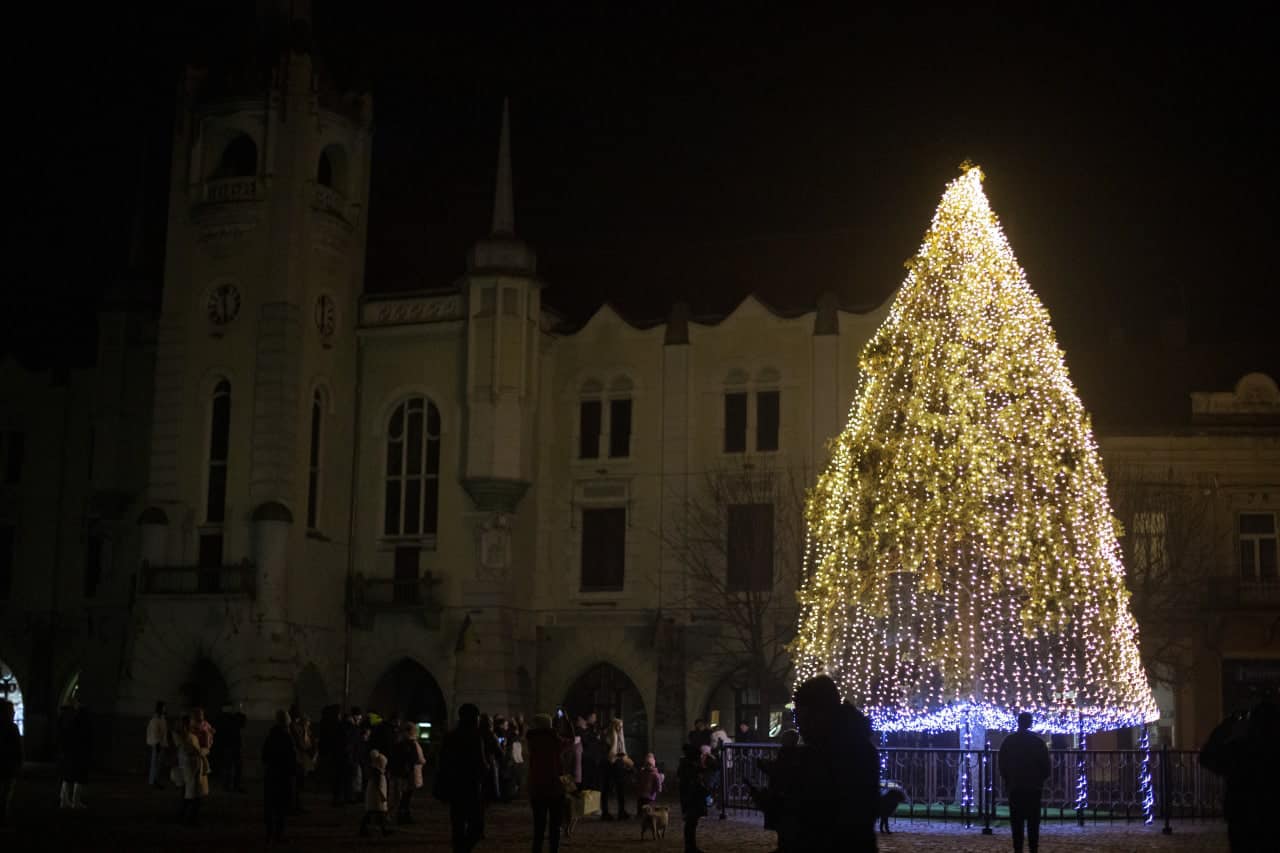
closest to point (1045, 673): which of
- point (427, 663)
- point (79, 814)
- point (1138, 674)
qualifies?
point (1138, 674)

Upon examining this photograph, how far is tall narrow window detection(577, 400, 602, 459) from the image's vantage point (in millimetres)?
44344

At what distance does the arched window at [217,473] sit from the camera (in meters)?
41.8

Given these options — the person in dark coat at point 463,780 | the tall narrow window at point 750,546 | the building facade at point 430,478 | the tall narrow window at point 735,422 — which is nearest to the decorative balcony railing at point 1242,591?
the building facade at point 430,478

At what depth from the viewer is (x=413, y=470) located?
43969 mm

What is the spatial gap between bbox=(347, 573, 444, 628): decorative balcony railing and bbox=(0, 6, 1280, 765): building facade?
78mm

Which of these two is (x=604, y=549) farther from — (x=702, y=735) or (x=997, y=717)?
(x=997, y=717)

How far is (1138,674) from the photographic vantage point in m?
26.0

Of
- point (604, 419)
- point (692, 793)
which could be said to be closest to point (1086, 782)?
point (692, 793)

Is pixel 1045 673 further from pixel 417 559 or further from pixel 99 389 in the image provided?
pixel 99 389

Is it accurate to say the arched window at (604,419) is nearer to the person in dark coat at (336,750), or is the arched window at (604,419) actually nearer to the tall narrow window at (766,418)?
the tall narrow window at (766,418)

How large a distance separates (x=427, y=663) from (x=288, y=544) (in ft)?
15.0

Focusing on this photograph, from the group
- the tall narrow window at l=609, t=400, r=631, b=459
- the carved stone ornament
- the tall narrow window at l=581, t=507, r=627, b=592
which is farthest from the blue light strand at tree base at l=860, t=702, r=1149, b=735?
the tall narrow window at l=609, t=400, r=631, b=459

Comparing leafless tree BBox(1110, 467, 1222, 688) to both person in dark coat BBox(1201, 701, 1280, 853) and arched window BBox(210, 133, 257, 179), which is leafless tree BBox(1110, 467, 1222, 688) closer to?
arched window BBox(210, 133, 257, 179)

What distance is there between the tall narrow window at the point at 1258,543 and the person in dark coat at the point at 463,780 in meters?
28.4
